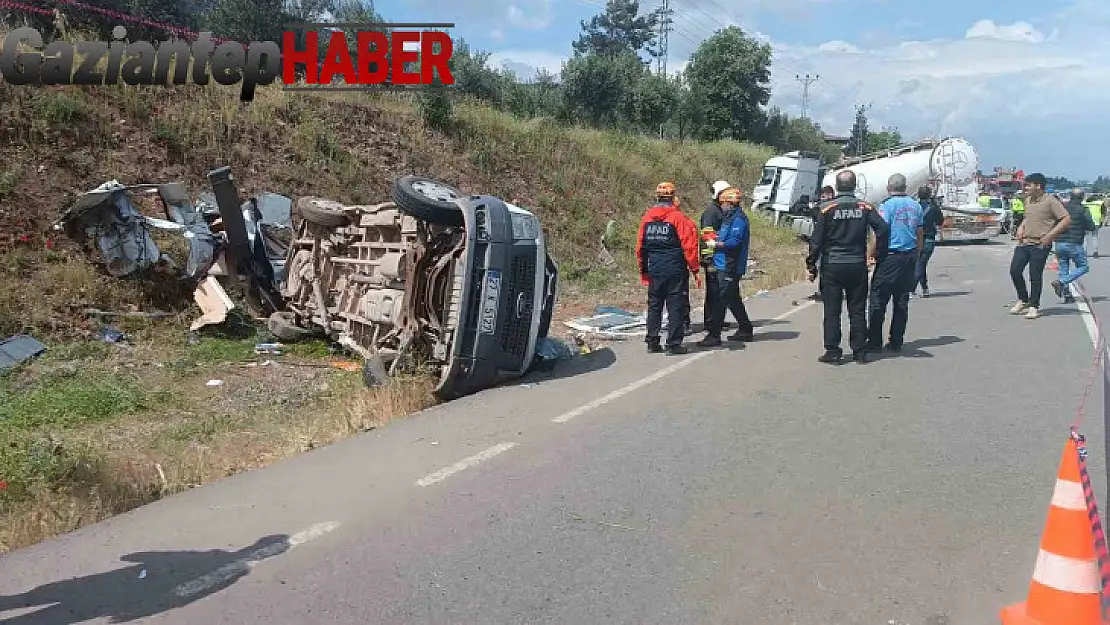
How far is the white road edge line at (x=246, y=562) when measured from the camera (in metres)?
3.59

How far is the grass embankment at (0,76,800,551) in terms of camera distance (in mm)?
5489

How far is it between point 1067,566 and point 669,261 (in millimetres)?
5811

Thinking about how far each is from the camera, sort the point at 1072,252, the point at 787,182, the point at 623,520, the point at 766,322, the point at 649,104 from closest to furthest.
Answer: the point at 623,520 → the point at 766,322 → the point at 1072,252 → the point at 787,182 → the point at 649,104

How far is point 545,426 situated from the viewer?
6.04 meters

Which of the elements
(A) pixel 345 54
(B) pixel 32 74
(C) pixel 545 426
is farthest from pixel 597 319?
(A) pixel 345 54

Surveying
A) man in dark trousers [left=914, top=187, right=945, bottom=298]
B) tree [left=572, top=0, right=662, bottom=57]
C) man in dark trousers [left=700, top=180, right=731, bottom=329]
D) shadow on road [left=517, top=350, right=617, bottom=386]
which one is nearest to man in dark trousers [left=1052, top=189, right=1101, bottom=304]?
man in dark trousers [left=914, top=187, right=945, bottom=298]

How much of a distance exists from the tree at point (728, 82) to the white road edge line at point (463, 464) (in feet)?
139

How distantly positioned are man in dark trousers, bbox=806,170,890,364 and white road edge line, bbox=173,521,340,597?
215 inches

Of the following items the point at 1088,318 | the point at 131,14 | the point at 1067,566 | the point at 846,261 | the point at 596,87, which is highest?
the point at 596,87

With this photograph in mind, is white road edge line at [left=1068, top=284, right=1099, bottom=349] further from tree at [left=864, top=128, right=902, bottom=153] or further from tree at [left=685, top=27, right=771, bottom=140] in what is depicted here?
tree at [left=864, top=128, right=902, bottom=153]

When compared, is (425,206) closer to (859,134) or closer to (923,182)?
(923,182)

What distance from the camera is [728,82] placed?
1844 inches

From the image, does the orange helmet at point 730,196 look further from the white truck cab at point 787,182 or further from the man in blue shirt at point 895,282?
the white truck cab at point 787,182

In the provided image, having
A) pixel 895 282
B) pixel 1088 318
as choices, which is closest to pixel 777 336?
pixel 895 282
